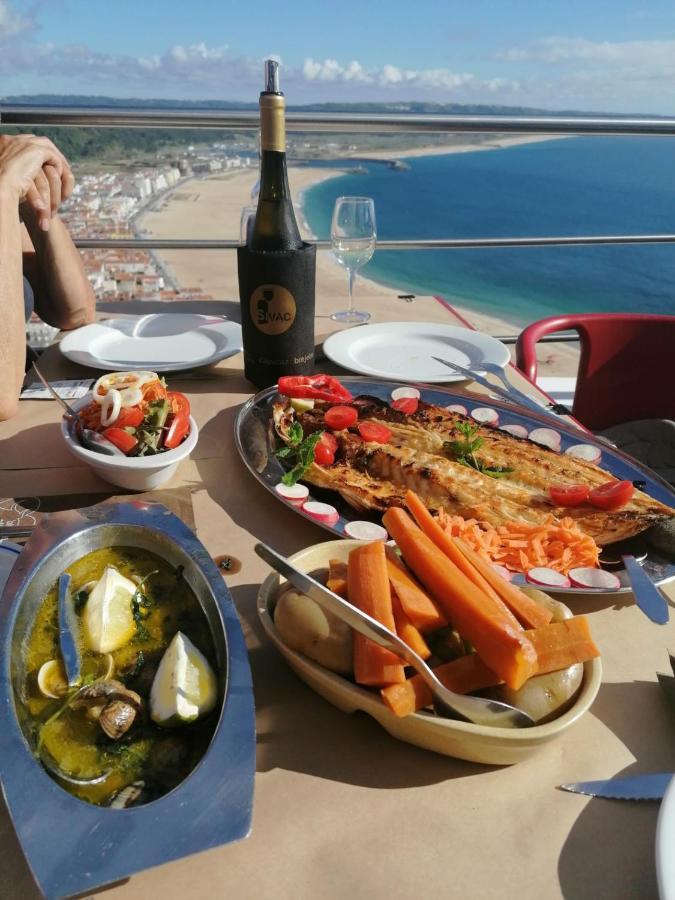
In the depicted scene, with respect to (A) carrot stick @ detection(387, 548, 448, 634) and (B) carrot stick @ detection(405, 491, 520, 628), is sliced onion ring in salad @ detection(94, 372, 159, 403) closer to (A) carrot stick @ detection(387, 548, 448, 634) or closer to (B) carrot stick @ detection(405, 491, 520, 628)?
(B) carrot stick @ detection(405, 491, 520, 628)

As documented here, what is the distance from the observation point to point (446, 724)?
0.77m

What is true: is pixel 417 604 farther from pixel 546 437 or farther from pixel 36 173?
pixel 36 173

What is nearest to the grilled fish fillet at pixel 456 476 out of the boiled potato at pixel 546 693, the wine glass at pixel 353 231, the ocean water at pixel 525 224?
the boiled potato at pixel 546 693

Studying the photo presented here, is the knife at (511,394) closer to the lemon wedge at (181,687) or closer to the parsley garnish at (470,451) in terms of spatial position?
the parsley garnish at (470,451)

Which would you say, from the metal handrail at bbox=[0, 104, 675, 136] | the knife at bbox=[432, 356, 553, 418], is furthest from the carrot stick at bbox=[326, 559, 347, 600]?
the metal handrail at bbox=[0, 104, 675, 136]

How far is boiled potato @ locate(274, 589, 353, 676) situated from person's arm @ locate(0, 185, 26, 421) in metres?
1.22

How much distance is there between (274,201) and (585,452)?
1165mm

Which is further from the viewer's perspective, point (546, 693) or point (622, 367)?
point (622, 367)

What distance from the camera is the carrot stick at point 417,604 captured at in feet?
2.89

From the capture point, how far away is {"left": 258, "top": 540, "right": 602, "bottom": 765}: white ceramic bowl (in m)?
0.76

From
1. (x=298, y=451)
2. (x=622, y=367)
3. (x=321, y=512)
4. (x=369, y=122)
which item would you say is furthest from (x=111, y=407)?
(x=369, y=122)

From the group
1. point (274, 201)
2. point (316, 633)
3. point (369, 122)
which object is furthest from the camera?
point (369, 122)

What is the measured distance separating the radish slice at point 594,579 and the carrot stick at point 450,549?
0.94ft

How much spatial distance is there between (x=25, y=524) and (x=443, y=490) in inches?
33.8
